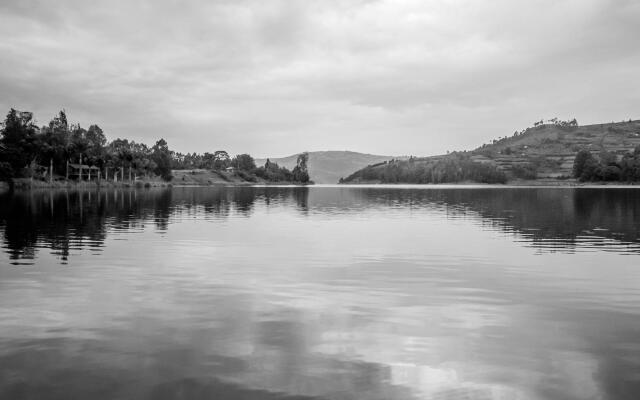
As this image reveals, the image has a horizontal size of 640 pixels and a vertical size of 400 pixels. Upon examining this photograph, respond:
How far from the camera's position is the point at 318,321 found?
15469mm

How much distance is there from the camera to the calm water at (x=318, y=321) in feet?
34.3

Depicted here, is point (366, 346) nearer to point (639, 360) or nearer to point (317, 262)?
point (639, 360)

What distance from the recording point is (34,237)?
36.3 meters

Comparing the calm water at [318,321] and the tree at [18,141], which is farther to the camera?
the tree at [18,141]

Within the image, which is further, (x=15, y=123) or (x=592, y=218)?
(x=15, y=123)

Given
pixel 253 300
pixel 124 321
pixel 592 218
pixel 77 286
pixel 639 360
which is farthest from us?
pixel 592 218

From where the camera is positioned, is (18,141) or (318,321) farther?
(18,141)

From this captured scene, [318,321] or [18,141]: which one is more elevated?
[18,141]

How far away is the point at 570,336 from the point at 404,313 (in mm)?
5076

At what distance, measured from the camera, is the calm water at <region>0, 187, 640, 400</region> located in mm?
10469

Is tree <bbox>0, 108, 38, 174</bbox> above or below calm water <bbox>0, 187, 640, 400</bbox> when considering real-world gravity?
above

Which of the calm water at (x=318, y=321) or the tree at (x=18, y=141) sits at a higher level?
the tree at (x=18, y=141)

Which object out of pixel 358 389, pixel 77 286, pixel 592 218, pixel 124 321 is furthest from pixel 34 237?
pixel 592 218

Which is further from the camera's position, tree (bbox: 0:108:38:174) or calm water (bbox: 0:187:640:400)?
tree (bbox: 0:108:38:174)
